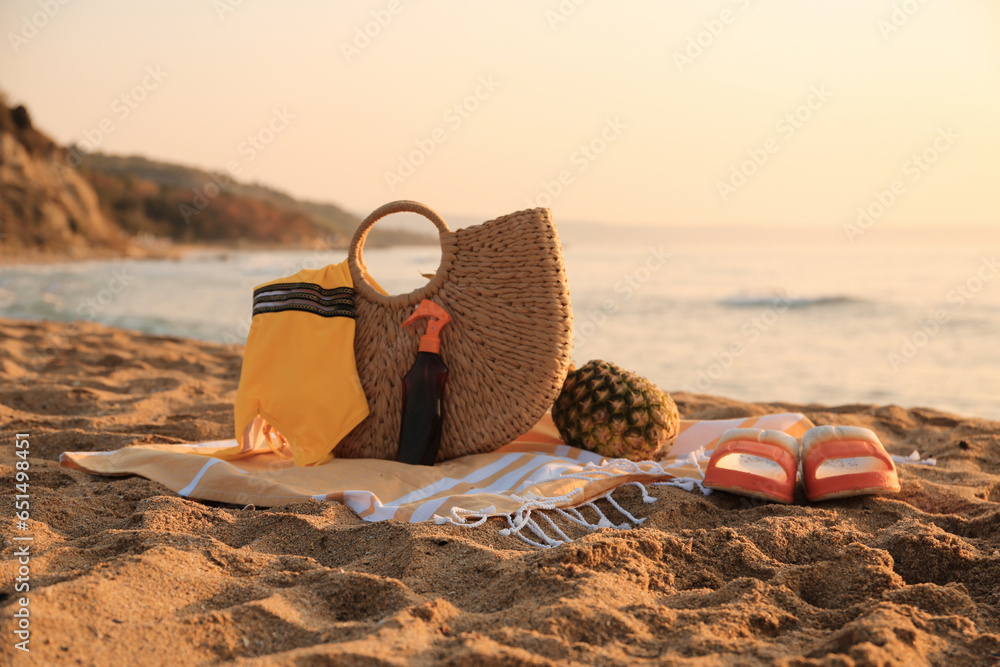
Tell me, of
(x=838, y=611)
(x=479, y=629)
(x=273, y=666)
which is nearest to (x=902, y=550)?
(x=838, y=611)

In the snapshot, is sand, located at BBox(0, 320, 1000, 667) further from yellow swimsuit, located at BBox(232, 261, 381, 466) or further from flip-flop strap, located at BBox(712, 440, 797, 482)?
yellow swimsuit, located at BBox(232, 261, 381, 466)

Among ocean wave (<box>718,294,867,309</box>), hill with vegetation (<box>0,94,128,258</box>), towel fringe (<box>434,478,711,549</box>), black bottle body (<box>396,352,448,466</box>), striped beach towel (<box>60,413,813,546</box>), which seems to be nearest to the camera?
towel fringe (<box>434,478,711,549</box>)

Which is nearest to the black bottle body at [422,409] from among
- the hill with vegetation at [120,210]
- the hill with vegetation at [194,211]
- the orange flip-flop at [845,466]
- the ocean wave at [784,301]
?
the orange flip-flop at [845,466]

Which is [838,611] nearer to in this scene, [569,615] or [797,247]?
[569,615]

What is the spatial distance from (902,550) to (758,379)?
4.22m

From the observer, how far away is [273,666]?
3.85ft

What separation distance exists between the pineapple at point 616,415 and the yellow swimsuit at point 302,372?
0.85m

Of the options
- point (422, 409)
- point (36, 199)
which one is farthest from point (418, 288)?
point (36, 199)

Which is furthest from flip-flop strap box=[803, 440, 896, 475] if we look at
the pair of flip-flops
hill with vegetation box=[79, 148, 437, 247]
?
hill with vegetation box=[79, 148, 437, 247]

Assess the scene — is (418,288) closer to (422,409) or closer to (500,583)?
(422,409)

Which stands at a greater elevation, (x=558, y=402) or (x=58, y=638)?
(x=558, y=402)

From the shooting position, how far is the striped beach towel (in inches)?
82.9

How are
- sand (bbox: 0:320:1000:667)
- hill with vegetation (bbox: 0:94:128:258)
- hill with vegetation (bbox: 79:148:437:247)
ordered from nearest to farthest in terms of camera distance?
sand (bbox: 0:320:1000:667) → hill with vegetation (bbox: 0:94:128:258) → hill with vegetation (bbox: 79:148:437:247)

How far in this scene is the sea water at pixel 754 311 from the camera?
579cm
